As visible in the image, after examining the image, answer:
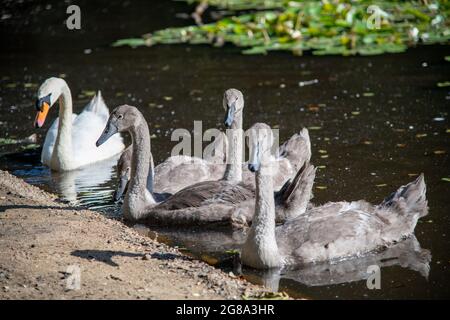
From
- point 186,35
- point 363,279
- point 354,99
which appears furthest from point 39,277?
point 186,35

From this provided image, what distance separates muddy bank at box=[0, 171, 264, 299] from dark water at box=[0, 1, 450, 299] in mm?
531

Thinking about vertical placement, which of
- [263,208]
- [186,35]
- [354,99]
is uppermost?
[186,35]

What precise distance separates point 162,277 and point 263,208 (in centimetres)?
122

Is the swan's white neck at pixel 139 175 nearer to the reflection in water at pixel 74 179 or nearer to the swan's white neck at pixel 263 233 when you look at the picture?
the reflection in water at pixel 74 179

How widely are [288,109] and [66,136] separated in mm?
3801

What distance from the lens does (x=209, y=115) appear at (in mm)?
14938

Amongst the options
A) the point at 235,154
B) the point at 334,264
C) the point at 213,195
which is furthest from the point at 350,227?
the point at 235,154

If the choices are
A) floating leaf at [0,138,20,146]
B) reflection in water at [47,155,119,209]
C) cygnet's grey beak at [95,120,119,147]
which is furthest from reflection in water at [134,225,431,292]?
floating leaf at [0,138,20,146]

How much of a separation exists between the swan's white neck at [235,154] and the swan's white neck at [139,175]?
97 centimetres

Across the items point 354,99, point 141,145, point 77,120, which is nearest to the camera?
point 141,145

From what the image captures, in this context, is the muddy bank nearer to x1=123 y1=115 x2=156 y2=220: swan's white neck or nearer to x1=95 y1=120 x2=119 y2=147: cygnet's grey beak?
x1=123 y1=115 x2=156 y2=220: swan's white neck

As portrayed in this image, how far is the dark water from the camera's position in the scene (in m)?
9.02

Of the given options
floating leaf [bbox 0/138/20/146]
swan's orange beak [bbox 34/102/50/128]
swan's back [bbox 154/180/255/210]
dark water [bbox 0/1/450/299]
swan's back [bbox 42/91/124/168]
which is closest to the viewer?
dark water [bbox 0/1/450/299]
